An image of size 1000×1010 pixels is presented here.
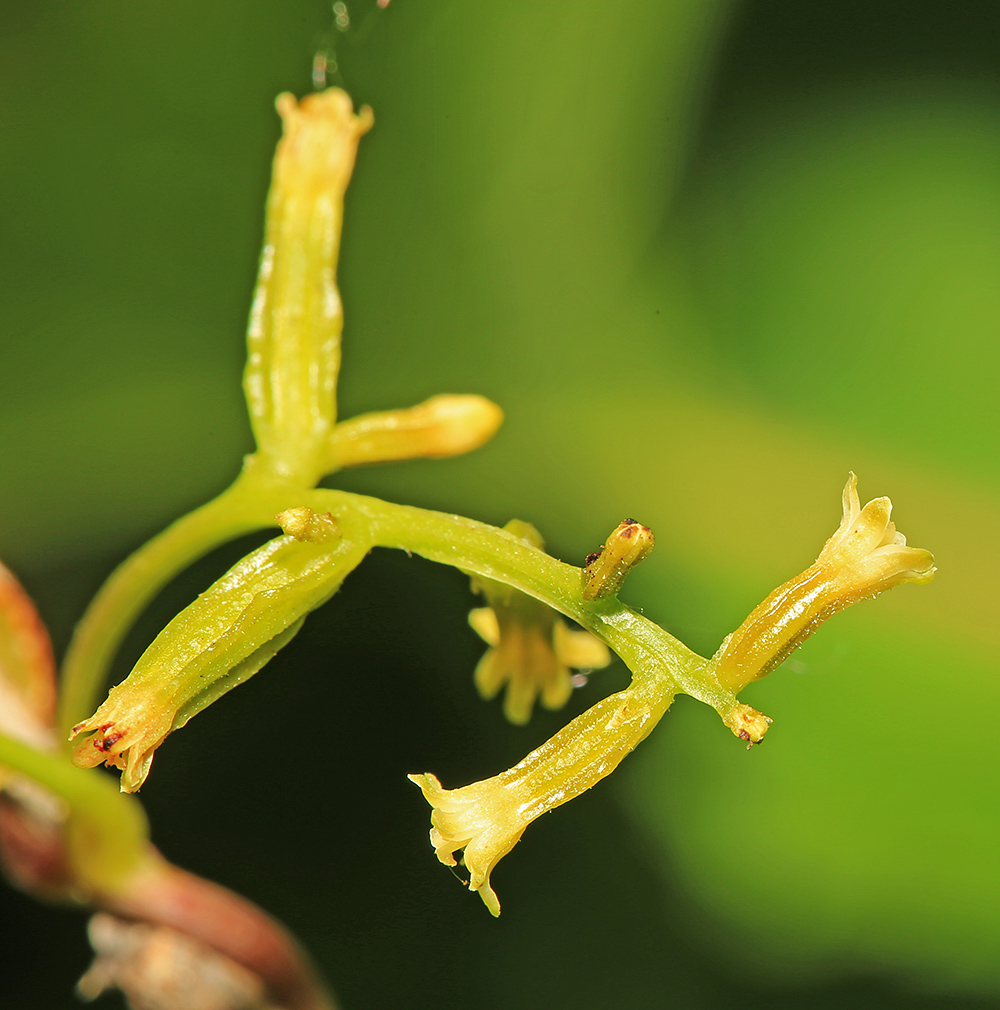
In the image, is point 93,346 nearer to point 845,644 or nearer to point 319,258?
point 319,258

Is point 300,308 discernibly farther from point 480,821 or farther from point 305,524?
point 480,821

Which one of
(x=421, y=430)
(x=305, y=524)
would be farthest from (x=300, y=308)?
(x=305, y=524)

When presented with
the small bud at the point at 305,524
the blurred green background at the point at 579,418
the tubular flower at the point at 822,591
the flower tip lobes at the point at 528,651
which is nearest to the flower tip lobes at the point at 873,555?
the tubular flower at the point at 822,591

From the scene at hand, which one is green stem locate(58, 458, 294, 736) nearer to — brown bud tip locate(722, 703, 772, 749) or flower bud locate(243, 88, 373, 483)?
flower bud locate(243, 88, 373, 483)

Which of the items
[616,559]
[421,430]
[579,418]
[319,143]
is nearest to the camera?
[616,559]

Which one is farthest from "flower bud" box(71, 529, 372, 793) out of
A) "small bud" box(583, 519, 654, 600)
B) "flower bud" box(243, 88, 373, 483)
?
"small bud" box(583, 519, 654, 600)

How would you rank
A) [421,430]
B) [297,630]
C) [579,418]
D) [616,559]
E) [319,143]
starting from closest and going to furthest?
[616,559] < [297,630] < [421,430] < [319,143] < [579,418]
